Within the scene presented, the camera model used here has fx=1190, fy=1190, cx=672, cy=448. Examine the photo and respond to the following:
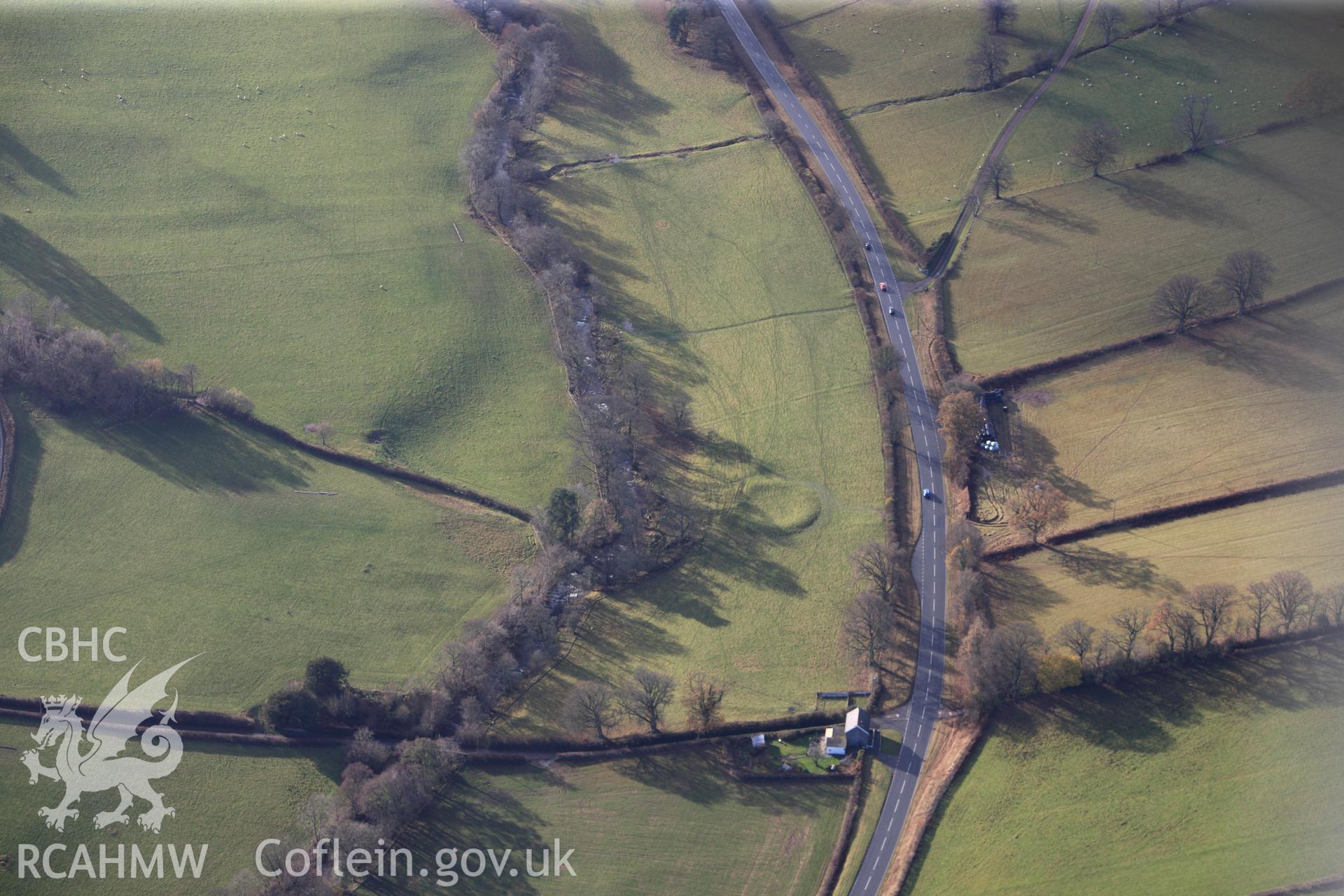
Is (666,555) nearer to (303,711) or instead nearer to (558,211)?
(303,711)

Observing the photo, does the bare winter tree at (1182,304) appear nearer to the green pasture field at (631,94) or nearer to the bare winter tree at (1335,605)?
the bare winter tree at (1335,605)

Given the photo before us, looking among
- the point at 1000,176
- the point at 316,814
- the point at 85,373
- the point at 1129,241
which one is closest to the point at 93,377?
the point at 85,373

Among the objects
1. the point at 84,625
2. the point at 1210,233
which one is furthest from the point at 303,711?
the point at 1210,233

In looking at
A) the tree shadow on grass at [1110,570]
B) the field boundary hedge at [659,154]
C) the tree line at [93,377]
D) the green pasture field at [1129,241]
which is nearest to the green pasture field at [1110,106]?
the green pasture field at [1129,241]

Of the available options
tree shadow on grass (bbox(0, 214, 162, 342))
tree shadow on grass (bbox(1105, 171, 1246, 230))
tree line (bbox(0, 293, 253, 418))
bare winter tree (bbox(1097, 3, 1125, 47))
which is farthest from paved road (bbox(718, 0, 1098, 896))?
tree shadow on grass (bbox(0, 214, 162, 342))

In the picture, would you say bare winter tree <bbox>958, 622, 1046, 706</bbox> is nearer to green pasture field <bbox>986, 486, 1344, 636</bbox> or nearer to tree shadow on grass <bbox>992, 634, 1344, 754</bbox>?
tree shadow on grass <bbox>992, 634, 1344, 754</bbox>

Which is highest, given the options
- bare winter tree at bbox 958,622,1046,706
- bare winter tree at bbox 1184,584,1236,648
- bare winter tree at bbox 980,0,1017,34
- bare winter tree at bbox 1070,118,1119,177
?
bare winter tree at bbox 980,0,1017,34
